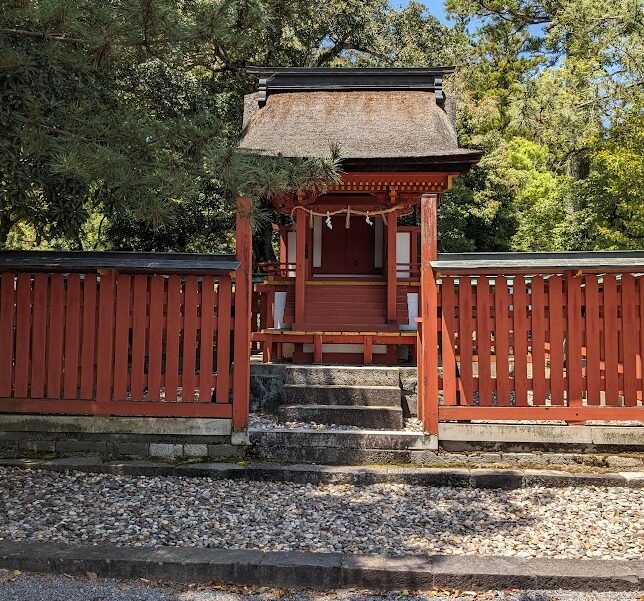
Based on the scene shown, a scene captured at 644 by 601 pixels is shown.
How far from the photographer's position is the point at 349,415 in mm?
6238

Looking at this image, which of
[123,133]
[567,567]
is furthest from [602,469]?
[123,133]

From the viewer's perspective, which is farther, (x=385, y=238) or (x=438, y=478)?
(x=385, y=238)

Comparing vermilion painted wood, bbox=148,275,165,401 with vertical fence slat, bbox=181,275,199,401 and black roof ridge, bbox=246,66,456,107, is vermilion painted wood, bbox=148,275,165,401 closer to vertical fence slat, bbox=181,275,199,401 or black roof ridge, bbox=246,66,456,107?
vertical fence slat, bbox=181,275,199,401

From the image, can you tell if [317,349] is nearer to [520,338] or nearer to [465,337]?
[465,337]

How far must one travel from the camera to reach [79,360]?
18.4ft

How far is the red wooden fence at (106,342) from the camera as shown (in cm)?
550

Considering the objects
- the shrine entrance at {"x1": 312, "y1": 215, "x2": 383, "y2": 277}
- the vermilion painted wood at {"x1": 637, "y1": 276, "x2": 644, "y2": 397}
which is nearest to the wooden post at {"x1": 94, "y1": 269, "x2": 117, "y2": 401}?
the shrine entrance at {"x1": 312, "y1": 215, "x2": 383, "y2": 277}

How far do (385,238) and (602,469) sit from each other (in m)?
5.26

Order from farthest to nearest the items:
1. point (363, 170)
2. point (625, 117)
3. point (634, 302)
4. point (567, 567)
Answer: point (625, 117)
point (363, 170)
point (634, 302)
point (567, 567)

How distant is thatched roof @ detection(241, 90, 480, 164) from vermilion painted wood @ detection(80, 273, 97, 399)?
316cm

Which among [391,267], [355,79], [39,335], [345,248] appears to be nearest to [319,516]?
[39,335]

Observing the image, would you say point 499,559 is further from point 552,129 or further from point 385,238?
point 552,129

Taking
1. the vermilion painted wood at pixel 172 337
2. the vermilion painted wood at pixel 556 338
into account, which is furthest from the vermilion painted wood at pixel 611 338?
the vermilion painted wood at pixel 172 337

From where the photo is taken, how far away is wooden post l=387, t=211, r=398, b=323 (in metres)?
8.67
